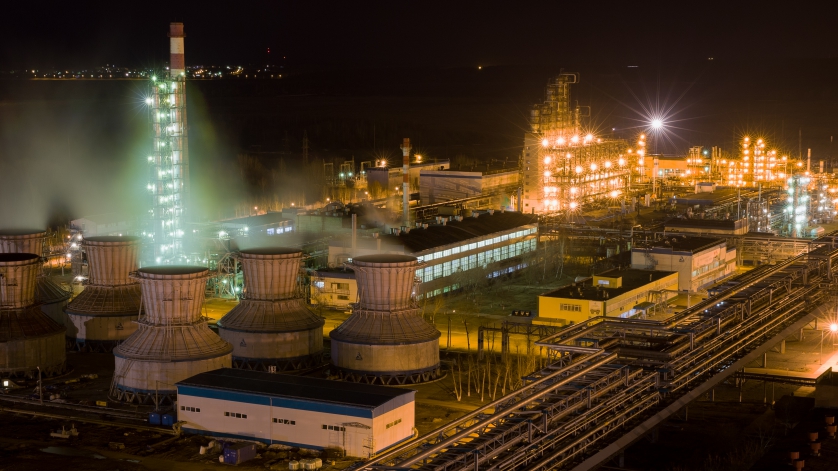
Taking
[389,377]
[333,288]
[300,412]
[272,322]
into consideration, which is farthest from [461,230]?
[300,412]

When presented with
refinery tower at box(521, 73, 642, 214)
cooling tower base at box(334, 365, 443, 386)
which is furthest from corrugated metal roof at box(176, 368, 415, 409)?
refinery tower at box(521, 73, 642, 214)

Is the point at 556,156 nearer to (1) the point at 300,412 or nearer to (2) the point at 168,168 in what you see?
(2) the point at 168,168

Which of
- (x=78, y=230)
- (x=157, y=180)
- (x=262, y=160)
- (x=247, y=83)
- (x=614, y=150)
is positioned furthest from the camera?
(x=247, y=83)

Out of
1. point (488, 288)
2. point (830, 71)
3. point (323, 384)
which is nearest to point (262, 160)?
point (488, 288)

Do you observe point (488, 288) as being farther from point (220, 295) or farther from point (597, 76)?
point (597, 76)

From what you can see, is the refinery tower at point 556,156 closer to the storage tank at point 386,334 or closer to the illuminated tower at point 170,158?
the illuminated tower at point 170,158

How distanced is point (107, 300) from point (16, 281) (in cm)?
262

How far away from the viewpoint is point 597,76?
12725 cm


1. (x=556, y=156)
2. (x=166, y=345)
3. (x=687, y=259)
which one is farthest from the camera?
(x=556, y=156)

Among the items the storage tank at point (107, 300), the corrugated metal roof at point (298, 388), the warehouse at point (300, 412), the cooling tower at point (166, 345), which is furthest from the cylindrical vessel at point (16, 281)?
the warehouse at point (300, 412)

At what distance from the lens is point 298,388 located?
1948 centimetres

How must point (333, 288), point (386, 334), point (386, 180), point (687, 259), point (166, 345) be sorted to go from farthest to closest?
1. point (386, 180)
2. point (687, 259)
3. point (333, 288)
4. point (386, 334)
5. point (166, 345)

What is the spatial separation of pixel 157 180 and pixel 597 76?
334 feet

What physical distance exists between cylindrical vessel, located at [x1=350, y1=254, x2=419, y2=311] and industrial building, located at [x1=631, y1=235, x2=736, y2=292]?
1163cm
